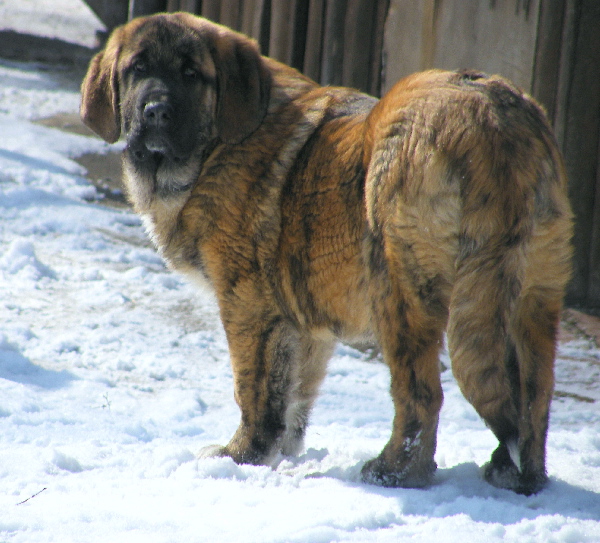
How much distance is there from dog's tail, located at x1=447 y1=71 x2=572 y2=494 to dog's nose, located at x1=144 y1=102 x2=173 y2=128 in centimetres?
137

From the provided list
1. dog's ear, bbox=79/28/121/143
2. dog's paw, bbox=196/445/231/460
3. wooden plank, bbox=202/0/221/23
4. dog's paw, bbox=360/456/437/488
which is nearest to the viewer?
dog's paw, bbox=360/456/437/488

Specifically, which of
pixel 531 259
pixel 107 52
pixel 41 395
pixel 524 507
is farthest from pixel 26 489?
pixel 107 52

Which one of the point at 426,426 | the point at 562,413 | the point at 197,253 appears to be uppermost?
the point at 197,253

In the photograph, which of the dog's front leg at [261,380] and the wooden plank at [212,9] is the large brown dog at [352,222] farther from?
the wooden plank at [212,9]

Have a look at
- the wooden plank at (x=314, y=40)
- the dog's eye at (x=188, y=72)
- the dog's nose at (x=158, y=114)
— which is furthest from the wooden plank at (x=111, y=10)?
the dog's nose at (x=158, y=114)

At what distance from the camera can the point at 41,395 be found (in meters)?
3.69

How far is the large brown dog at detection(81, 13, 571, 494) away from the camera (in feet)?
8.23

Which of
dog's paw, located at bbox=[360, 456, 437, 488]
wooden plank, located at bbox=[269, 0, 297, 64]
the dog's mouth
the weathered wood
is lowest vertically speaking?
dog's paw, located at bbox=[360, 456, 437, 488]

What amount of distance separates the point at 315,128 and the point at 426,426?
144 cm

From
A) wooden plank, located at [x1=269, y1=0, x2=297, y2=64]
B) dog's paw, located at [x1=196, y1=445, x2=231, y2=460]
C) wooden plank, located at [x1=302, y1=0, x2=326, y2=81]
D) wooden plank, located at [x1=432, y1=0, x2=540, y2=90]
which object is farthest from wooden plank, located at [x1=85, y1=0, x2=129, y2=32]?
dog's paw, located at [x1=196, y1=445, x2=231, y2=460]

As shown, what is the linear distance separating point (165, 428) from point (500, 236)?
1.98 meters

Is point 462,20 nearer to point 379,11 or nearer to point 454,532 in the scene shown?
point 379,11

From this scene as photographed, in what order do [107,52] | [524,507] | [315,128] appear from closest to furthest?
[524,507] < [315,128] < [107,52]

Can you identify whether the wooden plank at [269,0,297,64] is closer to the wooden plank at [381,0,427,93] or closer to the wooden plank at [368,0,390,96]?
the wooden plank at [368,0,390,96]
